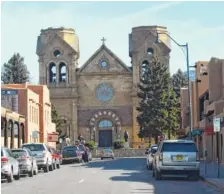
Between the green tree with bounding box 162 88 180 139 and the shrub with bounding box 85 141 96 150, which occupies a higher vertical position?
the green tree with bounding box 162 88 180 139

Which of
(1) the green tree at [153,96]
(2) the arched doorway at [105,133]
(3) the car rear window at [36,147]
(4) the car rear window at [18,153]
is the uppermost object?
(1) the green tree at [153,96]

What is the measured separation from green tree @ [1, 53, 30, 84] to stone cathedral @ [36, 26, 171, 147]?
413 inches

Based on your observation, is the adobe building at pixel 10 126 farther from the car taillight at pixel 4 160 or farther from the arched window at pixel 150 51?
the arched window at pixel 150 51

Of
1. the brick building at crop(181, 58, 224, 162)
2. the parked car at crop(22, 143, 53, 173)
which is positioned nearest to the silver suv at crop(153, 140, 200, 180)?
the parked car at crop(22, 143, 53, 173)

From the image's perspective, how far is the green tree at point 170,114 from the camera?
93.3 meters

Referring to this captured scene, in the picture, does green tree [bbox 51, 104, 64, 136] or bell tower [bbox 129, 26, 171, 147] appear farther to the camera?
bell tower [bbox 129, 26, 171, 147]

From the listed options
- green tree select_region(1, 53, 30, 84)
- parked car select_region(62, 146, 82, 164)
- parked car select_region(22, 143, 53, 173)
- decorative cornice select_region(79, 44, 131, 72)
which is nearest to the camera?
parked car select_region(22, 143, 53, 173)

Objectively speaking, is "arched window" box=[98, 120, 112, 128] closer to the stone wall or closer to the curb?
the stone wall

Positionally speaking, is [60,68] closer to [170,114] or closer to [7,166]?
[170,114]

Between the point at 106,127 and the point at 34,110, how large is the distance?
30.3 m

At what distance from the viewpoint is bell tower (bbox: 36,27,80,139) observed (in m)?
105

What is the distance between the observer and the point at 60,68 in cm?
10694

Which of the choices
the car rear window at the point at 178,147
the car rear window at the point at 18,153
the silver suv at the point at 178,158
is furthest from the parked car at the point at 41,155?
the car rear window at the point at 178,147

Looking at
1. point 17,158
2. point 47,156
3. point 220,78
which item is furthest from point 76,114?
point 17,158
